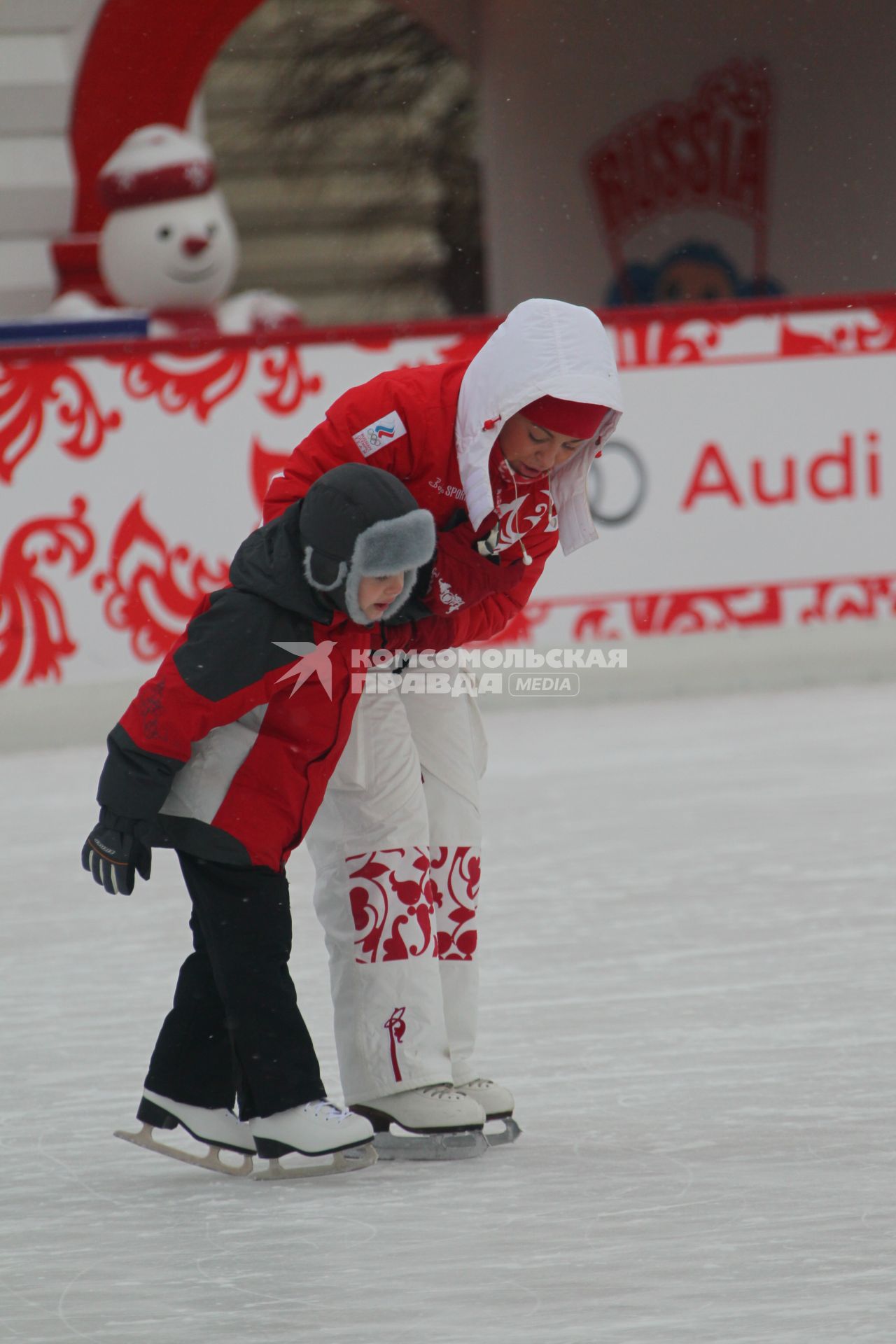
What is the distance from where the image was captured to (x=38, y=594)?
16.2 ft

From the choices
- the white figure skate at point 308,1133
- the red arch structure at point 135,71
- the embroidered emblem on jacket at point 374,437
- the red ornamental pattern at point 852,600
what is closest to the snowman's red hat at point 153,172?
the red arch structure at point 135,71

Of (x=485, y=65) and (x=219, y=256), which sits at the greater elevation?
(x=485, y=65)

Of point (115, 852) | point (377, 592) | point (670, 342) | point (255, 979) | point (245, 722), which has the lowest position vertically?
point (255, 979)

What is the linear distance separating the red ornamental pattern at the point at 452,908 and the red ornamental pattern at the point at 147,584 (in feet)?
9.46

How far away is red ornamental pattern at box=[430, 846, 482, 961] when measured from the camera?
221 centimetres

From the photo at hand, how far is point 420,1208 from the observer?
1879mm

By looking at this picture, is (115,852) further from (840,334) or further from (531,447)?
(840,334)

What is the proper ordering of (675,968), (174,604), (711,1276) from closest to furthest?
1. (711,1276)
2. (675,968)
3. (174,604)

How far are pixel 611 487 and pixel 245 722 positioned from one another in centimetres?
345

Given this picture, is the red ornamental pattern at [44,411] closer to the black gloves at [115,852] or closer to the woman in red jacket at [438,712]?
the woman in red jacket at [438,712]

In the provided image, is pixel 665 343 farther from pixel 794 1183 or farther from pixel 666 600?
pixel 794 1183

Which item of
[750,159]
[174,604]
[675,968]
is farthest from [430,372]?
[750,159]

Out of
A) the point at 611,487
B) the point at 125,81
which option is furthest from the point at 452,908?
the point at 125,81

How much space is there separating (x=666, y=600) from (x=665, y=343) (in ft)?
2.30
